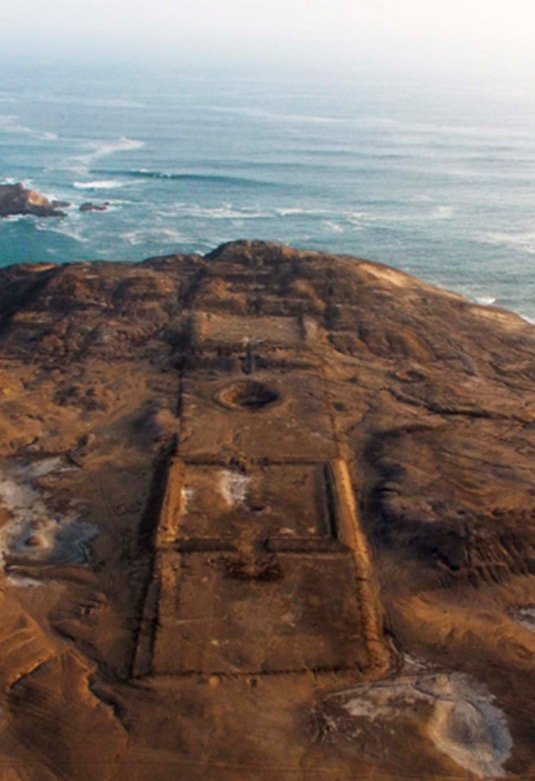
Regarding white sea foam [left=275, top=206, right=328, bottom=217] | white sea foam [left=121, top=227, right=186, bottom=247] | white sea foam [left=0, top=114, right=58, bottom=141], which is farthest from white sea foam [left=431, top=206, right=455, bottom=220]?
white sea foam [left=0, top=114, right=58, bottom=141]

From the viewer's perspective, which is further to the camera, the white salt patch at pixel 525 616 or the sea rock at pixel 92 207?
the sea rock at pixel 92 207

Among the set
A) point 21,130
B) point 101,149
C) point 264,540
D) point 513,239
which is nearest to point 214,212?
point 513,239

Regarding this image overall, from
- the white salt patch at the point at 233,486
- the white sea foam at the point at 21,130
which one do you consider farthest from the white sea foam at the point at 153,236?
the white sea foam at the point at 21,130

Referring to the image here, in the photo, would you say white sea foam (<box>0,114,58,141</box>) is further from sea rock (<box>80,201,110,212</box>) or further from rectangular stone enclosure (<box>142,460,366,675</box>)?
rectangular stone enclosure (<box>142,460,366,675</box>)

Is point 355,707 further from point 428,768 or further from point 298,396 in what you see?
point 298,396

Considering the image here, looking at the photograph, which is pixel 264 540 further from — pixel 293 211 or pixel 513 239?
pixel 293 211

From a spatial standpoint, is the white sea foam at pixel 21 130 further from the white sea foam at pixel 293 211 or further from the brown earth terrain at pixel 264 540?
the brown earth terrain at pixel 264 540
